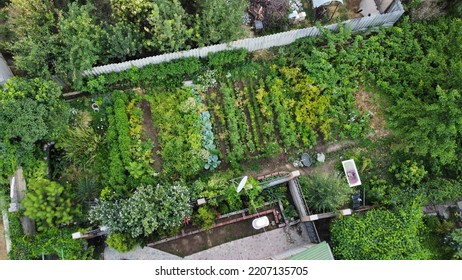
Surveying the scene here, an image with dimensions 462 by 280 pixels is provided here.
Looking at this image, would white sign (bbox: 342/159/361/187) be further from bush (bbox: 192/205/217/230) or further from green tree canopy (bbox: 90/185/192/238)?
green tree canopy (bbox: 90/185/192/238)

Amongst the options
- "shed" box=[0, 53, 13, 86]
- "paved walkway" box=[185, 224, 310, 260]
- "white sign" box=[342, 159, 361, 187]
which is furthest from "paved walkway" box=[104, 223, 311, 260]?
"shed" box=[0, 53, 13, 86]

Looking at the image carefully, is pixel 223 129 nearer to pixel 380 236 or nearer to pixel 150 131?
pixel 150 131

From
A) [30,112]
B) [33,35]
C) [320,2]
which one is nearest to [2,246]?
[30,112]

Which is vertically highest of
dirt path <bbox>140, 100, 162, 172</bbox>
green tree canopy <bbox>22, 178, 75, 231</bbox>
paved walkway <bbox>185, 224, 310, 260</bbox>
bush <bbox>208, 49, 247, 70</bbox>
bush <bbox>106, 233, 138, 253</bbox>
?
bush <bbox>208, 49, 247, 70</bbox>

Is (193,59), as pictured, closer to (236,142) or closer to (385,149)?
(236,142)

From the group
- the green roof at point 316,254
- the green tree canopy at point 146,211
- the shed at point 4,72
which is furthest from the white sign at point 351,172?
the shed at point 4,72

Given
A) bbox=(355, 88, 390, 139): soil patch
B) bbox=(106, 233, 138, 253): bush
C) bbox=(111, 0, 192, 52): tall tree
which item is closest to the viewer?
bbox=(106, 233, 138, 253): bush

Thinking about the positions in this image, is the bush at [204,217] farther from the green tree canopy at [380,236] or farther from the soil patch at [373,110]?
the soil patch at [373,110]
